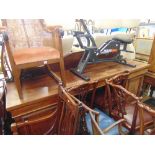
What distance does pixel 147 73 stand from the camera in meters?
2.37

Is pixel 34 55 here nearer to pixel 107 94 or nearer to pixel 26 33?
pixel 26 33

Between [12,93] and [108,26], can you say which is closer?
[12,93]

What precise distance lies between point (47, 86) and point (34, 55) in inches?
13.4

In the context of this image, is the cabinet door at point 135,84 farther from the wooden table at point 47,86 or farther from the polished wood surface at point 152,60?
the polished wood surface at point 152,60

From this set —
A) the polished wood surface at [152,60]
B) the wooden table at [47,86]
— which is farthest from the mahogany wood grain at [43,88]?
the polished wood surface at [152,60]

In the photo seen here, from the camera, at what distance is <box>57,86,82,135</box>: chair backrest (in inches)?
37.3

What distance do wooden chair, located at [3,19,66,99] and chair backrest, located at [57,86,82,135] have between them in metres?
0.34

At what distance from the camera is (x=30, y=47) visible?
5.44ft

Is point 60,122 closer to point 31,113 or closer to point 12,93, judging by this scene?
point 31,113

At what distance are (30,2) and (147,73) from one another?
2.06 m

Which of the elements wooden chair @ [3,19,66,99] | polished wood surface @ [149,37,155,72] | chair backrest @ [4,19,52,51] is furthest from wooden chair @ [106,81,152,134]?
polished wood surface @ [149,37,155,72]

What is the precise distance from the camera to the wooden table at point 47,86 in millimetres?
1298
